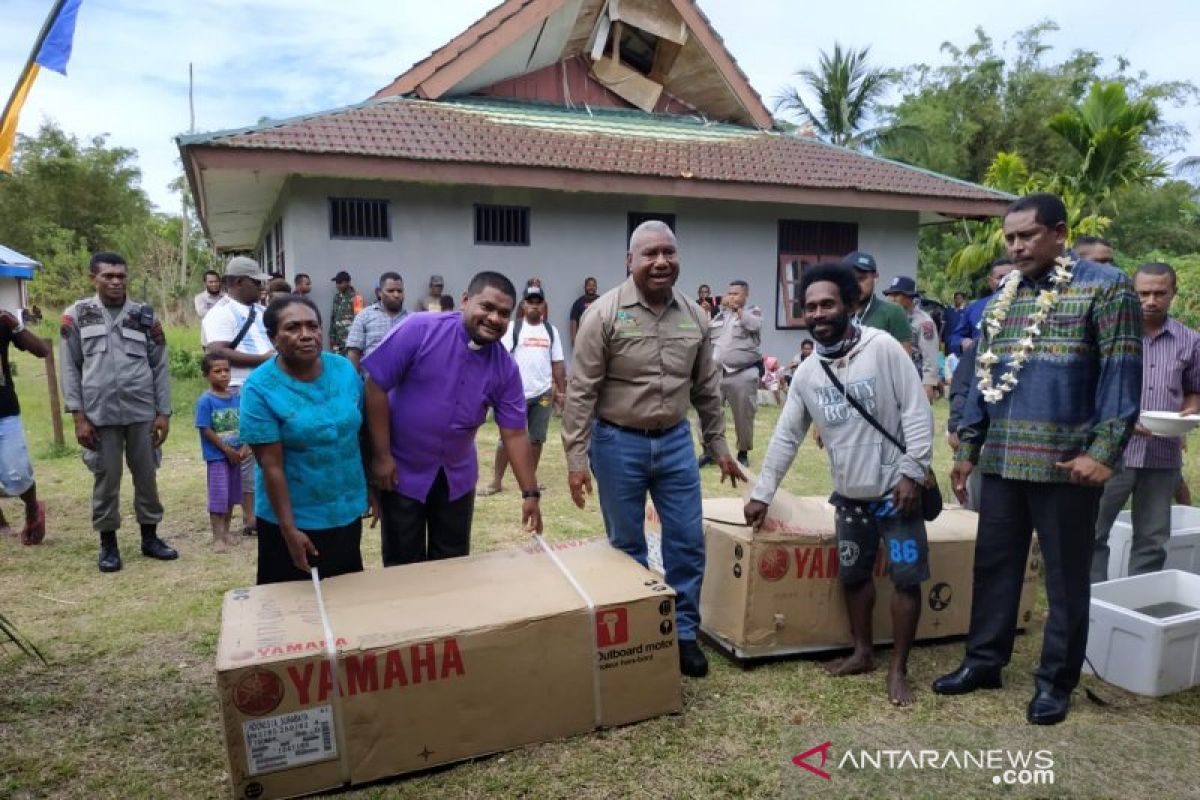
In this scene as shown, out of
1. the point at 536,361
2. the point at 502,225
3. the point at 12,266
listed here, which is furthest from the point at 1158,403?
the point at 12,266

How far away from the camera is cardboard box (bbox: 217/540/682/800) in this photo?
2.49 metres

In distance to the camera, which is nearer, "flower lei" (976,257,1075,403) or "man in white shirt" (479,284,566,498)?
"flower lei" (976,257,1075,403)

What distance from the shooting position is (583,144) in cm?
1143

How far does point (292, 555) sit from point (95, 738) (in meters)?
0.97

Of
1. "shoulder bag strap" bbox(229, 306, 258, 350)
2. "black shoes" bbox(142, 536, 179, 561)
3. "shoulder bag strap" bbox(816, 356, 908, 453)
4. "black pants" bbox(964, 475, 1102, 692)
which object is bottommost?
"black shoes" bbox(142, 536, 179, 561)

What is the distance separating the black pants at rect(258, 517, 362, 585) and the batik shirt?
100 inches

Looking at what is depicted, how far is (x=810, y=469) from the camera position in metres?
7.85

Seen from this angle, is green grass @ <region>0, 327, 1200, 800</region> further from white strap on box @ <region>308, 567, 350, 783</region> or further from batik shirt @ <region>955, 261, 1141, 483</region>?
batik shirt @ <region>955, 261, 1141, 483</region>

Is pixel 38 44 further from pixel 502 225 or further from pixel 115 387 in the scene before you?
pixel 502 225

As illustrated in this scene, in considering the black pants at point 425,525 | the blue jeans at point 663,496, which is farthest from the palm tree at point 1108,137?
the black pants at point 425,525

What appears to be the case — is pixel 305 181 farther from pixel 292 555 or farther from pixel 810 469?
pixel 292 555

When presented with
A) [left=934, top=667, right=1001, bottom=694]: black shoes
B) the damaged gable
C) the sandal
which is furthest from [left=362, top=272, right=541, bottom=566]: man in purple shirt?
the damaged gable

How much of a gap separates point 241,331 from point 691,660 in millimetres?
3662

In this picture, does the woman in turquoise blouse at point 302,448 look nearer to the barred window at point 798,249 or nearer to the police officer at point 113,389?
the police officer at point 113,389
